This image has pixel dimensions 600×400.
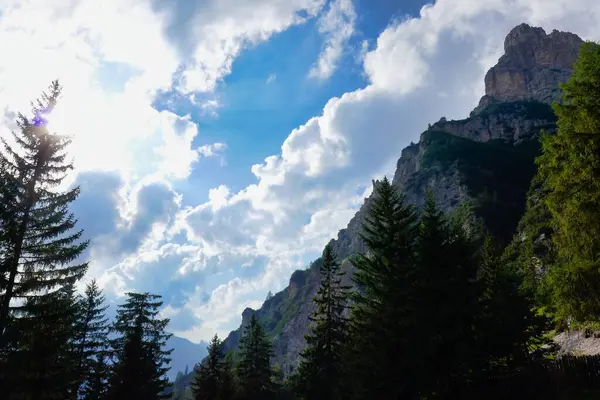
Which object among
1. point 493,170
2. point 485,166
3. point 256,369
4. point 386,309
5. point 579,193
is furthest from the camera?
point 485,166

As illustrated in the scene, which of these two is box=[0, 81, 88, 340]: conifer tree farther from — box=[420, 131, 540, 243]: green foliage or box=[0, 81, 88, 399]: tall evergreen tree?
box=[420, 131, 540, 243]: green foliage

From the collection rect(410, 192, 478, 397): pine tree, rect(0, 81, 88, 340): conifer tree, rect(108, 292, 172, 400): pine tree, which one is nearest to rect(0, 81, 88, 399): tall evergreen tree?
rect(0, 81, 88, 340): conifer tree

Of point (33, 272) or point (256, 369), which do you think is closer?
point (33, 272)

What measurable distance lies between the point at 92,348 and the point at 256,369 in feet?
52.1

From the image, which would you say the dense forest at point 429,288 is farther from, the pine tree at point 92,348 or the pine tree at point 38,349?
the pine tree at point 92,348

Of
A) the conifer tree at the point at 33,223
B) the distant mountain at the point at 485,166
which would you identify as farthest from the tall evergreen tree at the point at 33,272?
the distant mountain at the point at 485,166

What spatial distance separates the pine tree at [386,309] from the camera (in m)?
17.5

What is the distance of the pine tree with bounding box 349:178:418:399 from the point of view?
17.5m

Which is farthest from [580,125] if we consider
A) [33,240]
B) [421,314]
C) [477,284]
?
[33,240]

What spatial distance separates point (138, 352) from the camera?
32.0 m

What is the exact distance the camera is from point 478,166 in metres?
144

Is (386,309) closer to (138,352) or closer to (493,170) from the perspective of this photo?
(138,352)

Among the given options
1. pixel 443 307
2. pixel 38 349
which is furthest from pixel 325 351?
pixel 38 349

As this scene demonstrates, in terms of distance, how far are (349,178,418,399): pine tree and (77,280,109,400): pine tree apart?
23627 mm
